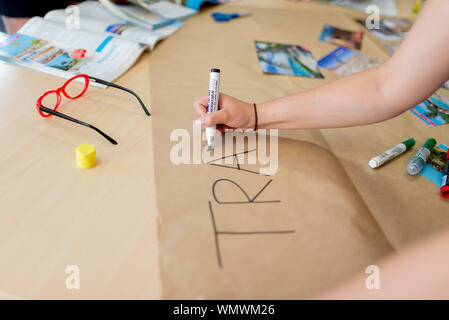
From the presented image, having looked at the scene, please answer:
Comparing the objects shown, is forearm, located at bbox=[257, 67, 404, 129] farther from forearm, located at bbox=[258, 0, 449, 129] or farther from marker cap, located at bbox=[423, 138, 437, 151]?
marker cap, located at bbox=[423, 138, 437, 151]

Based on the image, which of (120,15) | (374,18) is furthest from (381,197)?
(374,18)

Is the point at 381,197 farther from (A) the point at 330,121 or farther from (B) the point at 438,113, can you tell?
(B) the point at 438,113

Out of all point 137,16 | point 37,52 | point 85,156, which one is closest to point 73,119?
point 85,156

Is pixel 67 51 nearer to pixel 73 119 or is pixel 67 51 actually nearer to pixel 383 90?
pixel 73 119

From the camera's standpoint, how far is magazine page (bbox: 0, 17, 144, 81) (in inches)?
35.9

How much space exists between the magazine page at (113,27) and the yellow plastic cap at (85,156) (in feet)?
1.79

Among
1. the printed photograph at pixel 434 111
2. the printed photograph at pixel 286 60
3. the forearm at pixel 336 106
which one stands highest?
the forearm at pixel 336 106

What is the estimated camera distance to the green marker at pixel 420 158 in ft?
2.35

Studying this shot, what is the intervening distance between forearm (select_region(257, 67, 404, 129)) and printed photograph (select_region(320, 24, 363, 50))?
71 centimetres

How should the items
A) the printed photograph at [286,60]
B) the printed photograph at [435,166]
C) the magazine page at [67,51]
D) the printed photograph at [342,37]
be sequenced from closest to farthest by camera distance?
1. the printed photograph at [435,166]
2. the magazine page at [67,51]
3. the printed photograph at [286,60]
4. the printed photograph at [342,37]

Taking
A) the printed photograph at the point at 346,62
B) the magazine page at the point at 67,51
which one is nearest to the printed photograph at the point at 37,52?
the magazine page at the point at 67,51

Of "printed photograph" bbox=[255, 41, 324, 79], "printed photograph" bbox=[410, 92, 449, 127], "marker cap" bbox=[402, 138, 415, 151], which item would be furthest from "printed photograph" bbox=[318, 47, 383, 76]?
"marker cap" bbox=[402, 138, 415, 151]

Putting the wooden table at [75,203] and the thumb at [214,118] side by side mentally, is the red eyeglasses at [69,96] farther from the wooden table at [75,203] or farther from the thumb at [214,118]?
the thumb at [214,118]
